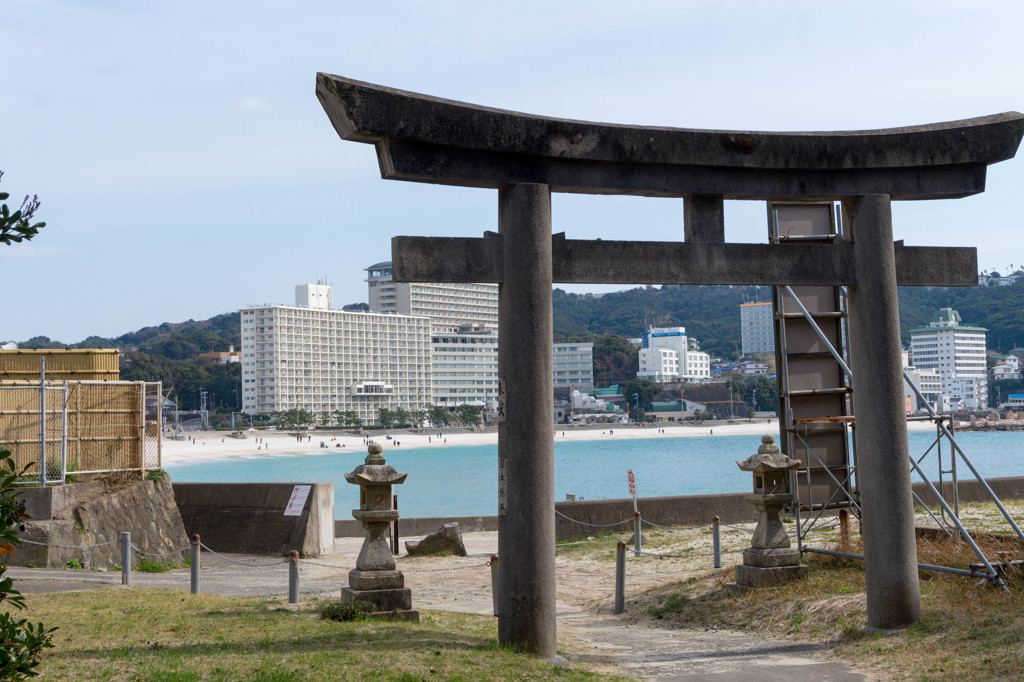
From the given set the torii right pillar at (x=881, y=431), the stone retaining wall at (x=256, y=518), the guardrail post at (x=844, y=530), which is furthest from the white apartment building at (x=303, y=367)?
the torii right pillar at (x=881, y=431)

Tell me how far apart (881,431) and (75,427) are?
14.4 metres

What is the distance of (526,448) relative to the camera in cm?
859

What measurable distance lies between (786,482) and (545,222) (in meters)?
6.36

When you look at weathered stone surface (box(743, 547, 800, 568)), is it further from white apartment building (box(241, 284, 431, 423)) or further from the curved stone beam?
white apartment building (box(241, 284, 431, 423))

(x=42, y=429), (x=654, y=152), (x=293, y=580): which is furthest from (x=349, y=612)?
(x=42, y=429)

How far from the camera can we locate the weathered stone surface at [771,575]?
12.3 metres

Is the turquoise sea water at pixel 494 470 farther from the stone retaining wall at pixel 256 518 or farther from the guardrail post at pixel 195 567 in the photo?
the guardrail post at pixel 195 567

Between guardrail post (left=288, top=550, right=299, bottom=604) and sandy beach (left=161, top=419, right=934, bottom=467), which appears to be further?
sandy beach (left=161, top=419, right=934, bottom=467)

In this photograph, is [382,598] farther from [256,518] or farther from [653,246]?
[256,518]

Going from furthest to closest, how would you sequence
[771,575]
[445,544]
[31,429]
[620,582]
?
[445,544] < [31,429] < [620,582] < [771,575]

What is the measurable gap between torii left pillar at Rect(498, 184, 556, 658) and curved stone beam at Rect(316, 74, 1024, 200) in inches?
24.6

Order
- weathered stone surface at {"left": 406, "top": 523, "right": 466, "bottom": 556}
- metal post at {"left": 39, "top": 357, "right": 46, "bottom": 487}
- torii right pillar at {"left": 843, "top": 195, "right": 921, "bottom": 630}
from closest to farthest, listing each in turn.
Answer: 1. torii right pillar at {"left": 843, "top": 195, "right": 921, "bottom": 630}
2. metal post at {"left": 39, "top": 357, "right": 46, "bottom": 487}
3. weathered stone surface at {"left": 406, "top": 523, "right": 466, "bottom": 556}

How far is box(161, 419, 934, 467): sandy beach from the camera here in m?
124

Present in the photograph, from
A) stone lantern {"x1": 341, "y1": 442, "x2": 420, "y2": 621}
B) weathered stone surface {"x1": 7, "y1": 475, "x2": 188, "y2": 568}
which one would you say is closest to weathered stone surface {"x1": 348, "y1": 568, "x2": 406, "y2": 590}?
stone lantern {"x1": 341, "y1": 442, "x2": 420, "y2": 621}
